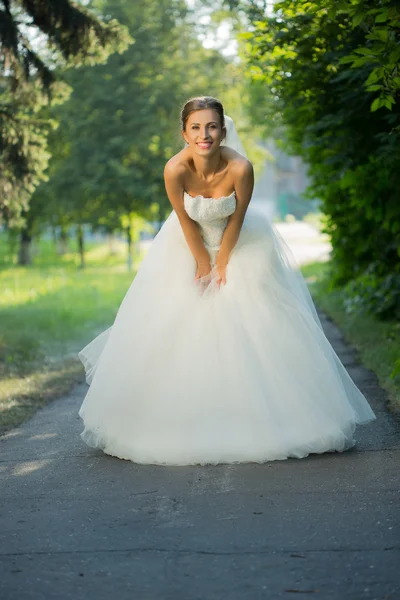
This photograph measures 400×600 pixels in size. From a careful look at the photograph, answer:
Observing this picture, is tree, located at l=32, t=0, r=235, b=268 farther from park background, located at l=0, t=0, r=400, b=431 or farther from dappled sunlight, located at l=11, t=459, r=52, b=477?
dappled sunlight, located at l=11, t=459, r=52, b=477

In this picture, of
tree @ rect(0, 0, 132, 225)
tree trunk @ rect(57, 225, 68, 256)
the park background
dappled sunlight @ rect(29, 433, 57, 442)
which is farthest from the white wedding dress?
tree trunk @ rect(57, 225, 68, 256)

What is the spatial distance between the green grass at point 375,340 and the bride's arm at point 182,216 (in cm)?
224

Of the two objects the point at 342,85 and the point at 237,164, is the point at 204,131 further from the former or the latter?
the point at 342,85

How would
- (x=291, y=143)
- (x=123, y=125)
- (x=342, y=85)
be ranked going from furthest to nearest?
(x=123, y=125) → (x=291, y=143) → (x=342, y=85)

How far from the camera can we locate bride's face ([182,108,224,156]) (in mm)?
6125

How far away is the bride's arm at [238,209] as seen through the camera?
20.3ft

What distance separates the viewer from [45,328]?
50.3 feet

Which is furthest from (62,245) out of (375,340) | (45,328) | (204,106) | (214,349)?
(214,349)

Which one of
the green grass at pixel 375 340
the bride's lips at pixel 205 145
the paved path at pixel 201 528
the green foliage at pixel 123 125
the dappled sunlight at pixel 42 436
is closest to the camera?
the paved path at pixel 201 528

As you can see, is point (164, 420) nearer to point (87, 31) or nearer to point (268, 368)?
point (268, 368)

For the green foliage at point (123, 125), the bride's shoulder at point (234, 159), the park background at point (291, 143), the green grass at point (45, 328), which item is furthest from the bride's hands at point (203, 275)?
the green foliage at point (123, 125)

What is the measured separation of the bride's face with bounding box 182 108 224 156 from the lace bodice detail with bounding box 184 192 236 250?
32 centimetres

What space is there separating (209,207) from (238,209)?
207 millimetres

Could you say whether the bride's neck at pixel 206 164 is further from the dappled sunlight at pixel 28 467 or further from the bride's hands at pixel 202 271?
the dappled sunlight at pixel 28 467
